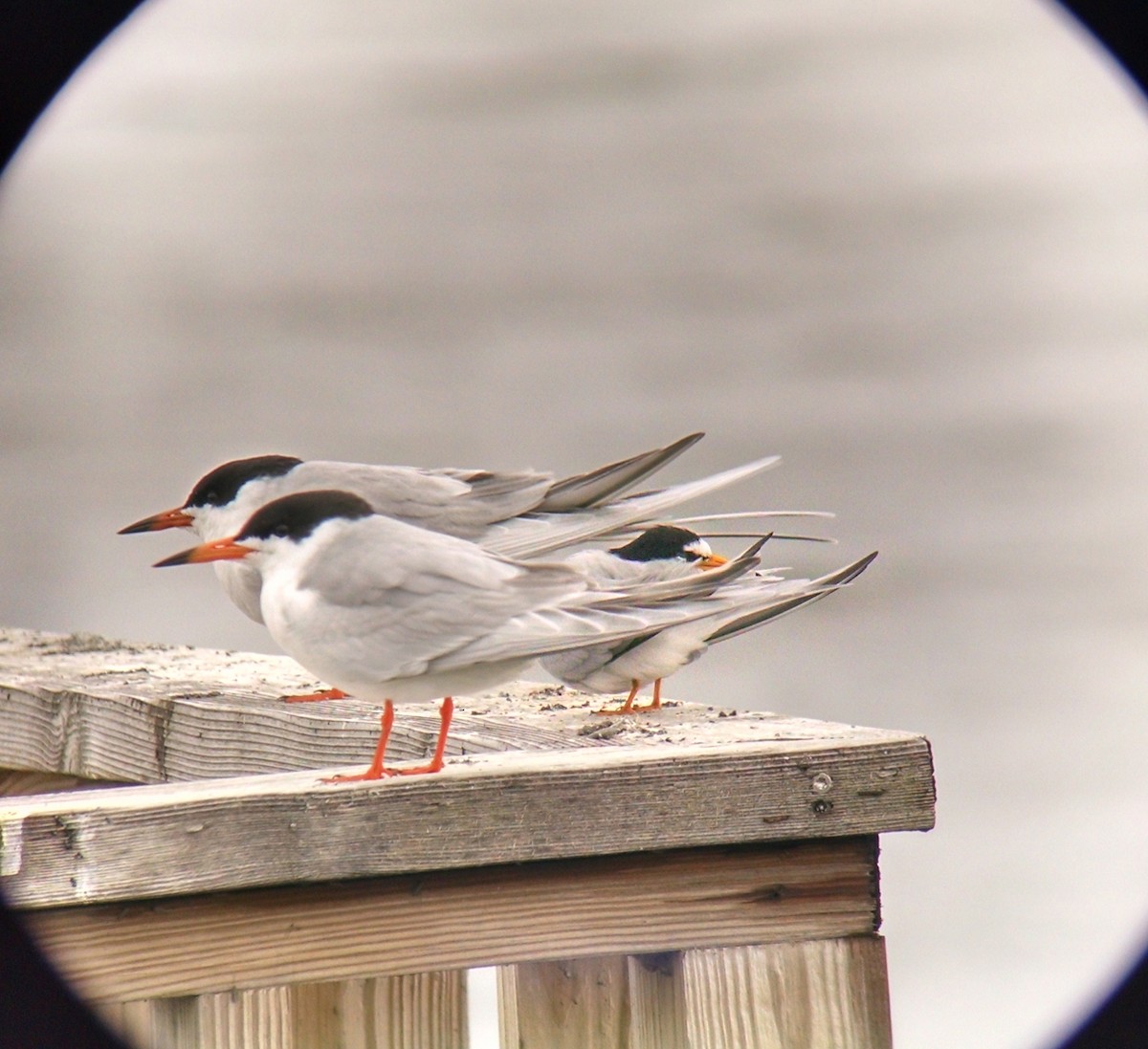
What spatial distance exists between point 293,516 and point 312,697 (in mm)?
688

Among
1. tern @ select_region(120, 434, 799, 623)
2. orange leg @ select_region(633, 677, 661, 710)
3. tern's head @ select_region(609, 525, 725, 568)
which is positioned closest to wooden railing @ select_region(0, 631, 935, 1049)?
tern @ select_region(120, 434, 799, 623)

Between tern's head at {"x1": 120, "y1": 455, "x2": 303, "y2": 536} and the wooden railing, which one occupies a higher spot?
tern's head at {"x1": 120, "y1": 455, "x2": 303, "y2": 536}

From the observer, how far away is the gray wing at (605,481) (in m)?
2.29

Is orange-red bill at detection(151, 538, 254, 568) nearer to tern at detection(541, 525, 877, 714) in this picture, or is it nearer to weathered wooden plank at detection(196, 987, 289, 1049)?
weathered wooden plank at detection(196, 987, 289, 1049)

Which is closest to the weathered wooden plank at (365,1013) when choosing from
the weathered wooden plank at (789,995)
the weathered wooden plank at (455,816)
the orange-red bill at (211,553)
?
the weathered wooden plank at (455,816)

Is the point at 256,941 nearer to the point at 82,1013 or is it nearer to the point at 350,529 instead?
the point at 82,1013

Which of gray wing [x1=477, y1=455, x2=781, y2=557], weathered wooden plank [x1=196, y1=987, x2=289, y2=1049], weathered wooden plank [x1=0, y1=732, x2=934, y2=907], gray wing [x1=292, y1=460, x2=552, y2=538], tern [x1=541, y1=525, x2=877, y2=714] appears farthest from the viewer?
tern [x1=541, y1=525, x2=877, y2=714]

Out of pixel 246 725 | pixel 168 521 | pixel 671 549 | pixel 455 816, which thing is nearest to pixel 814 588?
pixel 455 816

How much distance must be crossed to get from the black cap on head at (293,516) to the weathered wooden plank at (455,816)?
0.33 meters

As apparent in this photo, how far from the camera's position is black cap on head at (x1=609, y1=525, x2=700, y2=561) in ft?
10.4

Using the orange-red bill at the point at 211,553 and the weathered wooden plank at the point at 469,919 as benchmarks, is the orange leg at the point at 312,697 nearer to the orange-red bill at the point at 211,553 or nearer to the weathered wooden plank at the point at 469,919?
the orange-red bill at the point at 211,553

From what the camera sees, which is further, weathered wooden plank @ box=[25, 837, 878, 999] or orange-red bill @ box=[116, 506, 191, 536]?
orange-red bill @ box=[116, 506, 191, 536]

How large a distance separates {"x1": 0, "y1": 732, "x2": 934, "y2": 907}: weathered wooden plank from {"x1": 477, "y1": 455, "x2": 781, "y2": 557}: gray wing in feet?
1.42

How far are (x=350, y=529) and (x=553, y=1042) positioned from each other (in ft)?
2.46
